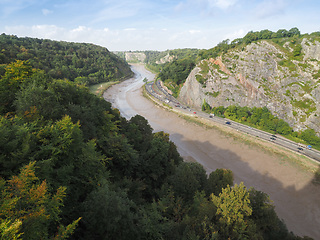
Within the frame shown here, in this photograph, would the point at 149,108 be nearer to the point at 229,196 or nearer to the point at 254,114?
the point at 254,114

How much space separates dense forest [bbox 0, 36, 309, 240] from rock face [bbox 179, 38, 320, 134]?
153 ft

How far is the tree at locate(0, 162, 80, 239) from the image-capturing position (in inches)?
245

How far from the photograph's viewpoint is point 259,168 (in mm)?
36938

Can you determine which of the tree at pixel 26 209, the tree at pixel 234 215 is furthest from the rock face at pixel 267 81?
the tree at pixel 26 209

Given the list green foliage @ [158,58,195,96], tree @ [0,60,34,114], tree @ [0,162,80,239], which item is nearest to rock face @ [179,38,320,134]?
green foliage @ [158,58,195,96]

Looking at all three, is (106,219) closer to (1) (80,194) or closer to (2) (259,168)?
(1) (80,194)

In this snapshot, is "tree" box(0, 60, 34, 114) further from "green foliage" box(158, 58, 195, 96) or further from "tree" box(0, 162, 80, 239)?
"green foliage" box(158, 58, 195, 96)

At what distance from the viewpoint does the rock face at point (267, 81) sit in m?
50.2

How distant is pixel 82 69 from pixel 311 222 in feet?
392

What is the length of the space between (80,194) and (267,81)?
215ft

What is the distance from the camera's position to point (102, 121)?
2448cm

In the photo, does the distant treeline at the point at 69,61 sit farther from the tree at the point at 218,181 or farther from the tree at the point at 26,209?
the tree at the point at 26,209

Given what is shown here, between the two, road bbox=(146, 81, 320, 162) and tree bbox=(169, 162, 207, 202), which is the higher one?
tree bbox=(169, 162, 207, 202)

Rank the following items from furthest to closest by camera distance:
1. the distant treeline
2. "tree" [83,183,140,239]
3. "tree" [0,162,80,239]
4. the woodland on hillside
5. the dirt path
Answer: the distant treeline → the woodland on hillside → the dirt path → "tree" [83,183,140,239] → "tree" [0,162,80,239]
